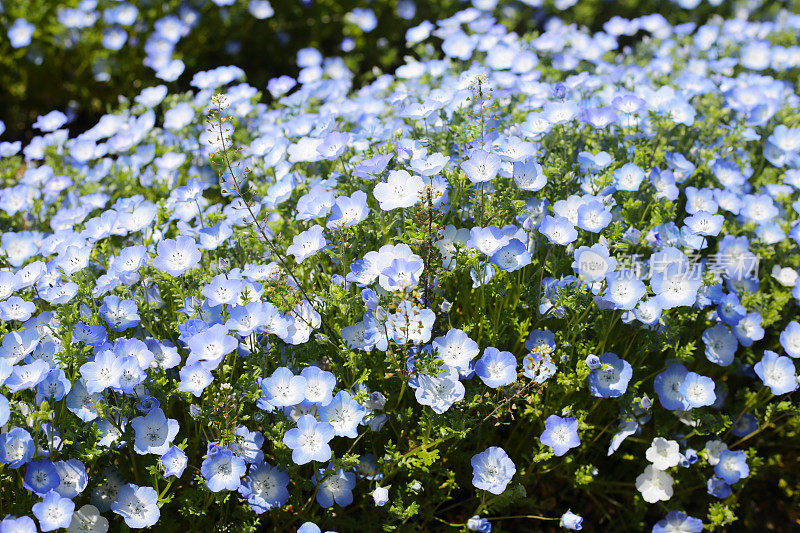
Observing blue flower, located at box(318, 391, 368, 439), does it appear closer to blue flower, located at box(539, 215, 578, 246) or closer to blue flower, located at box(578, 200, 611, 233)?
blue flower, located at box(539, 215, 578, 246)

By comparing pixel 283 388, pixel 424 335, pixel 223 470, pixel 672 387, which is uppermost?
pixel 424 335

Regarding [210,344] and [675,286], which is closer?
[210,344]

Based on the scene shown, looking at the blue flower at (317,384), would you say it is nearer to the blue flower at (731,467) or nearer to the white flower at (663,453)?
the white flower at (663,453)

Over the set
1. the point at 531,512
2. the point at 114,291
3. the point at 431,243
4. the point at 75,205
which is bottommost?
the point at 531,512

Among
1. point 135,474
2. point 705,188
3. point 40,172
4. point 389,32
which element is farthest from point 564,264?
point 389,32

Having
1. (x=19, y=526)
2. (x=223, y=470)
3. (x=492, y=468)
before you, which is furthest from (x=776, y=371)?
(x=19, y=526)

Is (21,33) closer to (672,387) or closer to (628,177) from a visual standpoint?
(628,177)

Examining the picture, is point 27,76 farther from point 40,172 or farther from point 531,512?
point 531,512
